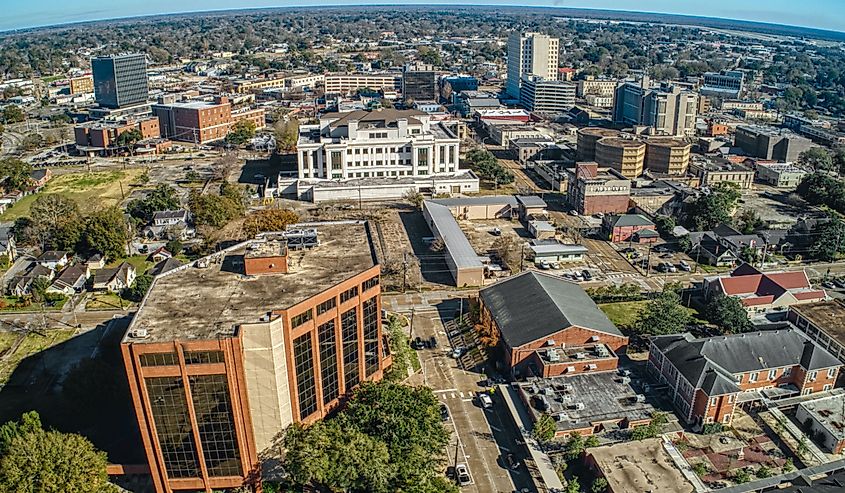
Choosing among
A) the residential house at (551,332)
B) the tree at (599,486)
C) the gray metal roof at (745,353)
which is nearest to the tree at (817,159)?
the gray metal roof at (745,353)

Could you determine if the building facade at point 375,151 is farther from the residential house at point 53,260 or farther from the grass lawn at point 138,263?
the residential house at point 53,260

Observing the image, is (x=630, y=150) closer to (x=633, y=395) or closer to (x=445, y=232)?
(x=445, y=232)

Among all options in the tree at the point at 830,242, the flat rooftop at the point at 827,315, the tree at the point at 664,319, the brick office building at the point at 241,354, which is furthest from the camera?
the tree at the point at 830,242

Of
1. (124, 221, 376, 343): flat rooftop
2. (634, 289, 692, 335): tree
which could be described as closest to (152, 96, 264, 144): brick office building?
Result: (124, 221, 376, 343): flat rooftop

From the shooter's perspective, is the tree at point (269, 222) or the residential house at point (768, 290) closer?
the residential house at point (768, 290)

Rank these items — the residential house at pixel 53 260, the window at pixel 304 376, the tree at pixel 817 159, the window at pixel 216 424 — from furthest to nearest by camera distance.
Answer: the tree at pixel 817 159 → the residential house at pixel 53 260 → the window at pixel 304 376 → the window at pixel 216 424

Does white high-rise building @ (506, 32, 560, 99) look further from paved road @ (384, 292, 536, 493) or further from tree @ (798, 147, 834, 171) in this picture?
paved road @ (384, 292, 536, 493)

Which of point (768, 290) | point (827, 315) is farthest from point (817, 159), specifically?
point (827, 315)
